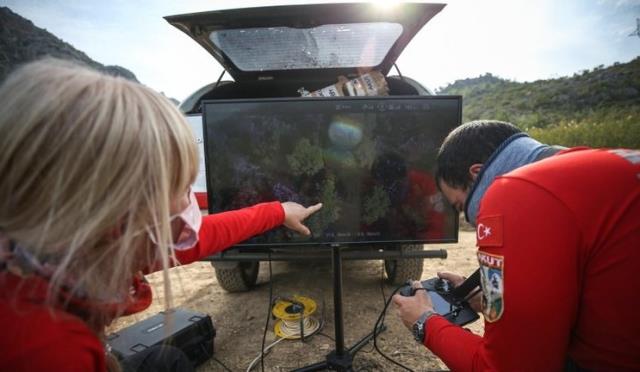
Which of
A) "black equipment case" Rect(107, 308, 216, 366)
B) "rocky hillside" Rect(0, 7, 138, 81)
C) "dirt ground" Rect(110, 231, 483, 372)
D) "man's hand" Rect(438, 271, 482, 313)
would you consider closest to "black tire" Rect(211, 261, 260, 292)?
"dirt ground" Rect(110, 231, 483, 372)

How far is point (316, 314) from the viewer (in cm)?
340

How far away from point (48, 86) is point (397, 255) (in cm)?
214

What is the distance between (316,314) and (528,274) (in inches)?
99.6

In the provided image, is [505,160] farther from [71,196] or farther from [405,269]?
[405,269]

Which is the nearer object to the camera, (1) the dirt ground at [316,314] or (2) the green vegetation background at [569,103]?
(1) the dirt ground at [316,314]

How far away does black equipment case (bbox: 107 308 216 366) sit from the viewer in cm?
244

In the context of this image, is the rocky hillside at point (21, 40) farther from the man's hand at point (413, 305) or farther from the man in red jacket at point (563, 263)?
the man in red jacket at point (563, 263)

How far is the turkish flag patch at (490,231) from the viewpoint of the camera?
4.04ft

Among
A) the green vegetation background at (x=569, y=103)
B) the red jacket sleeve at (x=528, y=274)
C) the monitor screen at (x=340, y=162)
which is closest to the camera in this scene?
the red jacket sleeve at (x=528, y=274)

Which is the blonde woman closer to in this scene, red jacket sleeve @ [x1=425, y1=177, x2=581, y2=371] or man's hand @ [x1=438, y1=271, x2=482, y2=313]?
red jacket sleeve @ [x1=425, y1=177, x2=581, y2=371]

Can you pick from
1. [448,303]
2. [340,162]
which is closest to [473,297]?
[448,303]

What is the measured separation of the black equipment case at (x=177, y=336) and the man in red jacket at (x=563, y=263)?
2045 millimetres

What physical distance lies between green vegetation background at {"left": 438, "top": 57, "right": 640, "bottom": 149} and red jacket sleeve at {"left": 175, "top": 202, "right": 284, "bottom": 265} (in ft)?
54.3

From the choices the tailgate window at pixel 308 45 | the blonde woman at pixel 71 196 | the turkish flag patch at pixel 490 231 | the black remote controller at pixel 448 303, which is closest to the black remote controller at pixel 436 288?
the black remote controller at pixel 448 303
